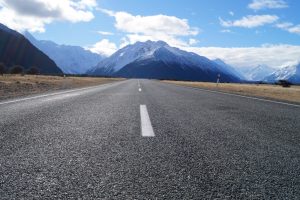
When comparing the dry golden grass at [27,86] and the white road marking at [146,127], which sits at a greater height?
the white road marking at [146,127]

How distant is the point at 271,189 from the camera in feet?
9.58

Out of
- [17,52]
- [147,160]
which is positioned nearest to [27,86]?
[147,160]

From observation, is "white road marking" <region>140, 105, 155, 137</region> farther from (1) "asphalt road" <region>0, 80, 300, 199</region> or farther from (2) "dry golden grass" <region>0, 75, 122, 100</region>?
(2) "dry golden grass" <region>0, 75, 122, 100</region>

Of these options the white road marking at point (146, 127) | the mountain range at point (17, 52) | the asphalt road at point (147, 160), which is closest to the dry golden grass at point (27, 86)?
the white road marking at point (146, 127)

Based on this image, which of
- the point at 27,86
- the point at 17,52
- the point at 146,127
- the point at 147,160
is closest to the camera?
the point at 147,160

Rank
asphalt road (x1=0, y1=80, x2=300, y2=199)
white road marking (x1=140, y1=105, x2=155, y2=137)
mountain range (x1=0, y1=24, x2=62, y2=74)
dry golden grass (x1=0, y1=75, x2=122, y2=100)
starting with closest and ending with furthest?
asphalt road (x1=0, y1=80, x2=300, y2=199) → white road marking (x1=140, y1=105, x2=155, y2=137) → dry golden grass (x1=0, y1=75, x2=122, y2=100) → mountain range (x1=0, y1=24, x2=62, y2=74)

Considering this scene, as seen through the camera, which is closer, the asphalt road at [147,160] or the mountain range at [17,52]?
the asphalt road at [147,160]

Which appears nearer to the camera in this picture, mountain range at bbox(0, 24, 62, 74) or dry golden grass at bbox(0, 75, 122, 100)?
dry golden grass at bbox(0, 75, 122, 100)

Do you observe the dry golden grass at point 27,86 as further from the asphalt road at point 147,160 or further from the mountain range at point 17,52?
the mountain range at point 17,52

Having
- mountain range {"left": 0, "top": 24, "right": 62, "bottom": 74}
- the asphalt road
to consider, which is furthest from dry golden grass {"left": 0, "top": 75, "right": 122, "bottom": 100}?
mountain range {"left": 0, "top": 24, "right": 62, "bottom": 74}

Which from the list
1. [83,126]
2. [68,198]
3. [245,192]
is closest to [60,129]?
[83,126]

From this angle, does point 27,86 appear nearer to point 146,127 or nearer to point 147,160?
point 146,127

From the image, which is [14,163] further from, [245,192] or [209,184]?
[245,192]

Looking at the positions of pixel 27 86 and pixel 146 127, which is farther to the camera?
pixel 27 86
